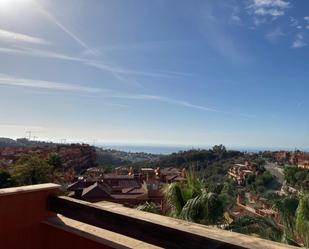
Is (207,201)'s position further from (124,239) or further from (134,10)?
(134,10)

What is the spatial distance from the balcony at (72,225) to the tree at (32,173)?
19610mm

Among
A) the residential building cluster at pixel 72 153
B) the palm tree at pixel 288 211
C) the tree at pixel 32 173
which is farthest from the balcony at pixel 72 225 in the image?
the residential building cluster at pixel 72 153

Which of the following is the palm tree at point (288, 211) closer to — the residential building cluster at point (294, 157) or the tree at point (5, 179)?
the tree at point (5, 179)

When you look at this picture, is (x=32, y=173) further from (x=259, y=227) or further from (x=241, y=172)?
(x=241, y=172)

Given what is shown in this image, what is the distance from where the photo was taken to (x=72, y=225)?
6.73 ft

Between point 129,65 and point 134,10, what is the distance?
8553mm

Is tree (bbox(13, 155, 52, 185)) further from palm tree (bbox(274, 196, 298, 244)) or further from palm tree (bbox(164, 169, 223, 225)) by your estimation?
palm tree (bbox(274, 196, 298, 244))

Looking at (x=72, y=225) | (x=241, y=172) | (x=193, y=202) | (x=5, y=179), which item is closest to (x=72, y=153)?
(x=241, y=172)

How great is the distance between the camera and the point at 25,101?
28.4 meters

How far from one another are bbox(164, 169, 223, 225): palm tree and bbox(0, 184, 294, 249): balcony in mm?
2866

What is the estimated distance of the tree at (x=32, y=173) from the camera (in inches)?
813

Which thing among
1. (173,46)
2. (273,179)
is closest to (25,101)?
(173,46)

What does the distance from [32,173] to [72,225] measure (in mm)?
Result: 20654

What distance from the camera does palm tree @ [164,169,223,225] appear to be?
15.4 ft
